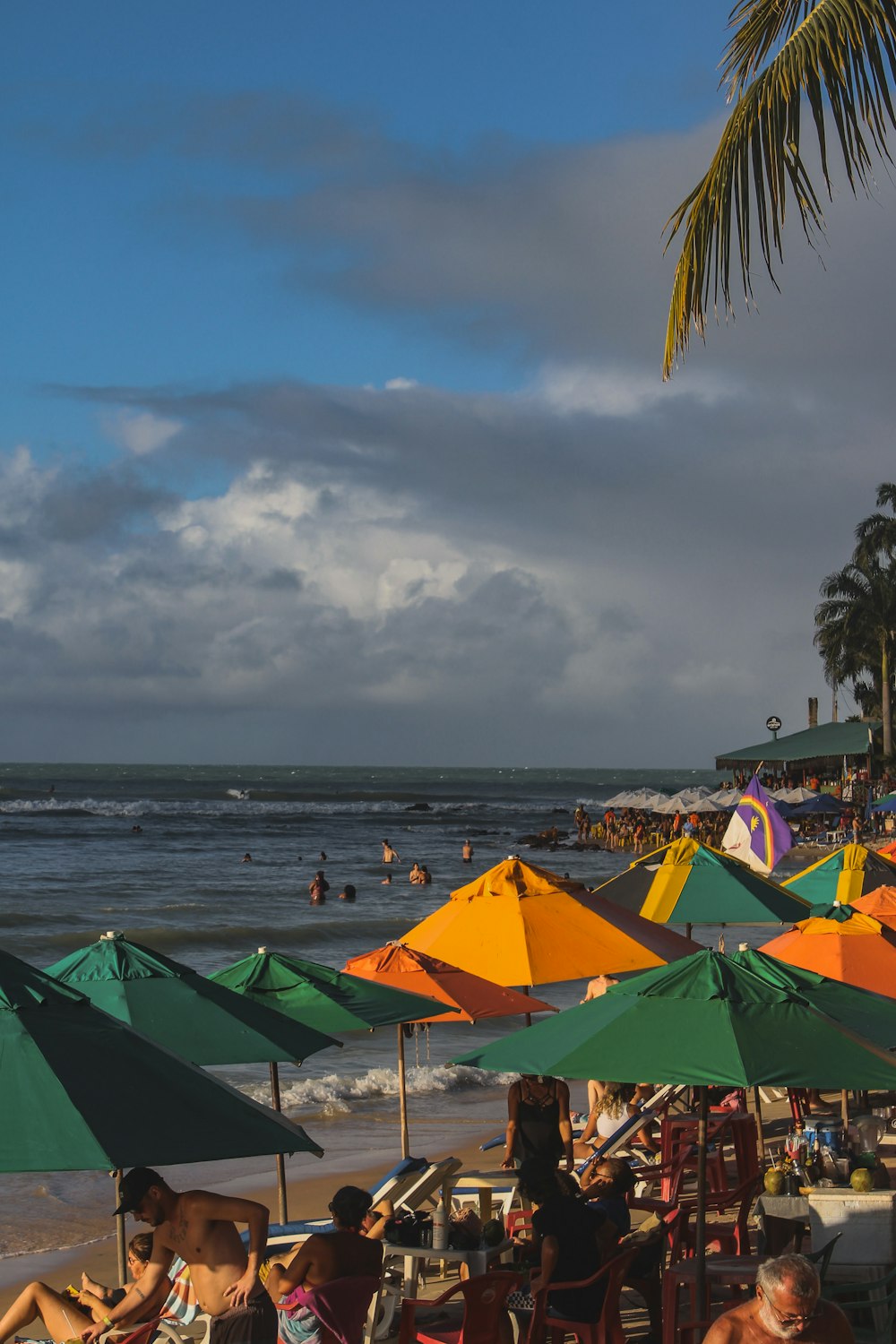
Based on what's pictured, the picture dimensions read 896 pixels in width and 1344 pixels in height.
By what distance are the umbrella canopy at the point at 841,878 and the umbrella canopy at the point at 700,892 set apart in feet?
7.03

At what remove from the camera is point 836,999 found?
256 inches

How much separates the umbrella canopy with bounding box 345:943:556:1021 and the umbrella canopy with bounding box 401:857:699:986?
0.49ft

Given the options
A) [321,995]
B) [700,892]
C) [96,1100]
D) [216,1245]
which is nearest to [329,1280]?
[216,1245]

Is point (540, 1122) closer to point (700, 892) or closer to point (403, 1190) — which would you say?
point (403, 1190)

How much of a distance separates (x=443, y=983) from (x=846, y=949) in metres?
2.69

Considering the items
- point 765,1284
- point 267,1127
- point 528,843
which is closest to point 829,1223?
point 765,1284

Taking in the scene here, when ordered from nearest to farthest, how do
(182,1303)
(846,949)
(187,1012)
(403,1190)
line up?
(182,1303) → (187,1012) → (403,1190) → (846,949)

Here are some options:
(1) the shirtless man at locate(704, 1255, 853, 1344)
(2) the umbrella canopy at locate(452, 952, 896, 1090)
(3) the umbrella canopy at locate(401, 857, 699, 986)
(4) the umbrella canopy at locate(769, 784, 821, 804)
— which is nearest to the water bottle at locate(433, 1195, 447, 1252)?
(2) the umbrella canopy at locate(452, 952, 896, 1090)

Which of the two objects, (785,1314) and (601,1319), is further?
(601,1319)

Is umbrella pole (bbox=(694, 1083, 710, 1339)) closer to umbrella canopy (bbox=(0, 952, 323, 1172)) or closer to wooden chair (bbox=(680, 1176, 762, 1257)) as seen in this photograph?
wooden chair (bbox=(680, 1176, 762, 1257))

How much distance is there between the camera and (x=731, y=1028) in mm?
5621

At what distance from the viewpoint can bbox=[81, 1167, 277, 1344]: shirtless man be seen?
5.55 m

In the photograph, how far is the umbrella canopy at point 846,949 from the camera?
30.2 feet

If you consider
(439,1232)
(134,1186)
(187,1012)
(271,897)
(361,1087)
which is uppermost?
(187,1012)
